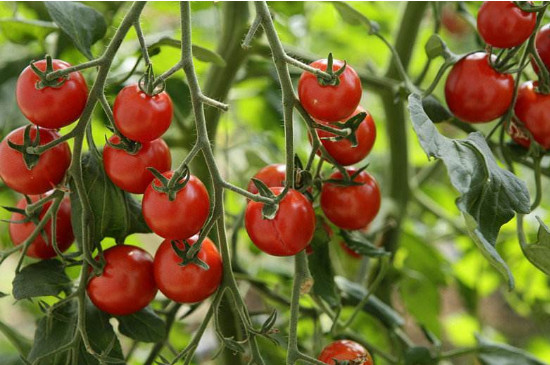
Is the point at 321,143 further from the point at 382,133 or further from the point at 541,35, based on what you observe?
the point at 382,133

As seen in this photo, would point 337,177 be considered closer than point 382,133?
Yes

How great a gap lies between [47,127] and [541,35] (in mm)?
386

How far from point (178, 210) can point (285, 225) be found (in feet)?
0.23

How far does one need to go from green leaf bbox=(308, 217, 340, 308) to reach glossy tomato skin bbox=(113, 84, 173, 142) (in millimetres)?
172

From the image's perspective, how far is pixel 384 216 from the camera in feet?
2.93

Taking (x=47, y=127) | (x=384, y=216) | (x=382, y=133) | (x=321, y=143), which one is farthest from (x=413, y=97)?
(x=382, y=133)

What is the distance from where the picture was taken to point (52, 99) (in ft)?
1.51

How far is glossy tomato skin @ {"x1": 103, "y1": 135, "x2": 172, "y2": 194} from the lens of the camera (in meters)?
0.48

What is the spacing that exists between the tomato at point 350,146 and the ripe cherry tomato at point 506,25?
0.37 ft

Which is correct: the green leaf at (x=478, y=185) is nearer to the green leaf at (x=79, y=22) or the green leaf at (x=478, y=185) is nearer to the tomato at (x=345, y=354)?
the tomato at (x=345, y=354)

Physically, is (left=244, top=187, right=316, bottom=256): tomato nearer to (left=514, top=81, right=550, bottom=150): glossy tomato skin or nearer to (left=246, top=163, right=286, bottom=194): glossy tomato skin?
(left=246, top=163, right=286, bottom=194): glossy tomato skin

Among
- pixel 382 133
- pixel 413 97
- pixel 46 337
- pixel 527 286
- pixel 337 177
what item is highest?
pixel 413 97

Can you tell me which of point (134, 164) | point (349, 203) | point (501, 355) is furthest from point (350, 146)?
point (501, 355)

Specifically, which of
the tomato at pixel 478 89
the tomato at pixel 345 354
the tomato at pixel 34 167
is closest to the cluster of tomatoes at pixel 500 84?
the tomato at pixel 478 89
